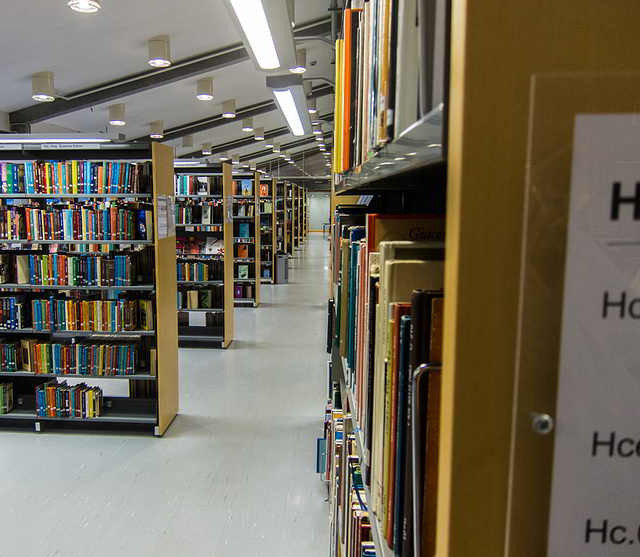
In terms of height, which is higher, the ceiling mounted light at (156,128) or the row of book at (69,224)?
the ceiling mounted light at (156,128)

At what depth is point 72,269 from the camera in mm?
4398

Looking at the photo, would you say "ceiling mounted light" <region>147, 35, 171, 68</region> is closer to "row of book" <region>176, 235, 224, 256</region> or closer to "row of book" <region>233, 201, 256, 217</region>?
"row of book" <region>176, 235, 224, 256</region>

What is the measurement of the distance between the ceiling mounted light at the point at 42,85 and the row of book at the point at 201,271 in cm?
338

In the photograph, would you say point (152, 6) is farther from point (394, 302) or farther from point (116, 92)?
point (394, 302)

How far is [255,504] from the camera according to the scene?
334 cm

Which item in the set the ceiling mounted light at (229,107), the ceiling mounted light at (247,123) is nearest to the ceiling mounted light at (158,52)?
the ceiling mounted light at (229,107)

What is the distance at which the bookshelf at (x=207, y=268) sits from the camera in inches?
285

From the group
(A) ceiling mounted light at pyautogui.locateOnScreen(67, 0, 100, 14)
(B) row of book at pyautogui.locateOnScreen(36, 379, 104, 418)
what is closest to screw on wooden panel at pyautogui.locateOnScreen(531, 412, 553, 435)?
(B) row of book at pyautogui.locateOnScreen(36, 379, 104, 418)

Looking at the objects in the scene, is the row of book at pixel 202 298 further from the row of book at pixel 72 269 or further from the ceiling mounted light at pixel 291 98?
the row of book at pixel 72 269

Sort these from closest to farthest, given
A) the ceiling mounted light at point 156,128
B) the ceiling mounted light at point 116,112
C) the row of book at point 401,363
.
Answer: the row of book at point 401,363, the ceiling mounted light at point 116,112, the ceiling mounted light at point 156,128

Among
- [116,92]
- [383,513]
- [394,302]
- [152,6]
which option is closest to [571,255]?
[394,302]

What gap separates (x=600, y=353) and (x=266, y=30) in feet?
10.2

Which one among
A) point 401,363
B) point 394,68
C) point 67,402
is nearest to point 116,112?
point 67,402

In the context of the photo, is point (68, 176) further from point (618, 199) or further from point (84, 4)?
point (618, 199)
